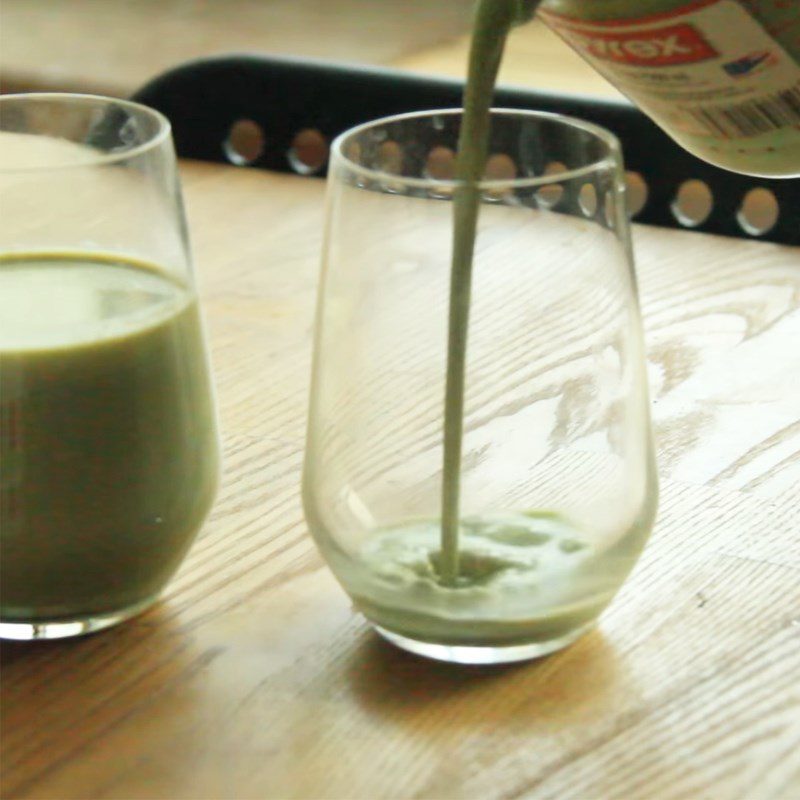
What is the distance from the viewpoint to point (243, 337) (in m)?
0.81

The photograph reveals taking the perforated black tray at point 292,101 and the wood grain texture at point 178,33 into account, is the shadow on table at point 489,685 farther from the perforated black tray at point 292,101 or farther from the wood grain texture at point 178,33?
the wood grain texture at point 178,33

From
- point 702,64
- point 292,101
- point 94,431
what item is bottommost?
point 292,101

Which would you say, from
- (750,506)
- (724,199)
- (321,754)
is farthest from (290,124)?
(321,754)

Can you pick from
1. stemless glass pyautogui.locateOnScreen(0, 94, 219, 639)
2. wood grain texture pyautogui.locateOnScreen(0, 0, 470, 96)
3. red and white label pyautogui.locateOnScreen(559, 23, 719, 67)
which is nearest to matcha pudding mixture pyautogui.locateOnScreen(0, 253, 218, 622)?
stemless glass pyautogui.locateOnScreen(0, 94, 219, 639)

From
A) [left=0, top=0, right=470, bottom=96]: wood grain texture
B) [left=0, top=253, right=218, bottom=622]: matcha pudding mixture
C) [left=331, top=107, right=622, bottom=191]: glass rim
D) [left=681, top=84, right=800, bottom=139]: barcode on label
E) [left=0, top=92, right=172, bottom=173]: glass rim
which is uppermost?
[left=681, top=84, right=800, bottom=139]: barcode on label

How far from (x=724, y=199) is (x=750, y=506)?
408 millimetres

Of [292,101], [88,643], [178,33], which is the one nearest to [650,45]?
[88,643]

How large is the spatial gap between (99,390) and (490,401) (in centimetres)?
13

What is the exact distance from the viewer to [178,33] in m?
1.84

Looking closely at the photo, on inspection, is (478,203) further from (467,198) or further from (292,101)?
(292,101)

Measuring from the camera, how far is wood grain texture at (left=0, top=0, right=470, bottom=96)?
170cm

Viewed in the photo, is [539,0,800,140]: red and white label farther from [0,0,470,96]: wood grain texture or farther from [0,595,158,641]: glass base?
[0,0,470,96]: wood grain texture

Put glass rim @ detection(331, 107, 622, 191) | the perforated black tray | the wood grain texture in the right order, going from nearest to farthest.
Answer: glass rim @ detection(331, 107, 622, 191), the perforated black tray, the wood grain texture

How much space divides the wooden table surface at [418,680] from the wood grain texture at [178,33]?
1.06 metres
